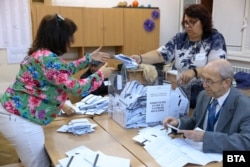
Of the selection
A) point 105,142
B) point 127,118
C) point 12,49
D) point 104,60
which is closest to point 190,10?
point 104,60

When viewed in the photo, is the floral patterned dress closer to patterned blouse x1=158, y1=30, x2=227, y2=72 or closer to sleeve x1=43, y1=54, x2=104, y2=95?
patterned blouse x1=158, y1=30, x2=227, y2=72

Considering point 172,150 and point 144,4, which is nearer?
point 172,150

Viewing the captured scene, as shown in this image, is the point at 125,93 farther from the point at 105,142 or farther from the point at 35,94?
the point at 35,94

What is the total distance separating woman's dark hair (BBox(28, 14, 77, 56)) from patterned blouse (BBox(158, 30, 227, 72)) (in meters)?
1.03

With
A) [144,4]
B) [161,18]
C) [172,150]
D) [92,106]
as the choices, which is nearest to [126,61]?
[92,106]

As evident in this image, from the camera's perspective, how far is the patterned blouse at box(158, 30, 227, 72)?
208cm

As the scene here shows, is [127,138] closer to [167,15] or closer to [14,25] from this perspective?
[14,25]

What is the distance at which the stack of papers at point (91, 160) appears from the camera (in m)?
1.30

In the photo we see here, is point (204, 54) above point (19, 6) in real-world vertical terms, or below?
below

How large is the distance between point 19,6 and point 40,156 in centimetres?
296

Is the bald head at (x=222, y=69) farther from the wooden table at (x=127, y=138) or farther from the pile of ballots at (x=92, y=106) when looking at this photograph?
the pile of ballots at (x=92, y=106)

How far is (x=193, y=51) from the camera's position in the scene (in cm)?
218

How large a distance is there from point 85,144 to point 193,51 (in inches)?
45.6

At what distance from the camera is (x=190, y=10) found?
2150mm
